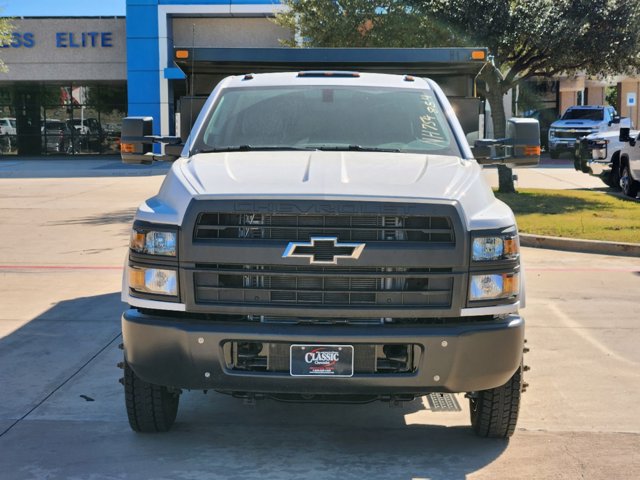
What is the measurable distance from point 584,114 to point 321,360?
33.6 metres

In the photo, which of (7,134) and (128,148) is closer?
(128,148)

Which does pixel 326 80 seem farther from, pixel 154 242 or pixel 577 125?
pixel 577 125

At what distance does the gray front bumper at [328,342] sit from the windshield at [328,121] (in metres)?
1.56

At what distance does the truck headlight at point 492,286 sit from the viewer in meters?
4.29

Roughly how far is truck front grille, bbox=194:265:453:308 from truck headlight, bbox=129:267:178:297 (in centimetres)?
11

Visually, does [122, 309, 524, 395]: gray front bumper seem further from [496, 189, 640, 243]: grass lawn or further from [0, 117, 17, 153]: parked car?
[0, 117, 17, 153]: parked car

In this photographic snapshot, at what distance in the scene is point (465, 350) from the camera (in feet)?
13.9

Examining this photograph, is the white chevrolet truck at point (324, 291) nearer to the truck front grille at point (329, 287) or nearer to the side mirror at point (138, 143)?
the truck front grille at point (329, 287)

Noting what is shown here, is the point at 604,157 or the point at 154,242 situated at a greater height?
the point at 154,242

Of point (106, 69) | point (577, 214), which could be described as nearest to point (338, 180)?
point (577, 214)

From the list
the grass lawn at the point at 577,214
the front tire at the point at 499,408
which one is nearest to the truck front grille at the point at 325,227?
the front tire at the point at 499,408

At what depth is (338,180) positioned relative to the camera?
178 inches

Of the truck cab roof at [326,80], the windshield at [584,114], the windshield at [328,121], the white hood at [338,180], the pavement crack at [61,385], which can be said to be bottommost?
the pavement crack at [61,385]

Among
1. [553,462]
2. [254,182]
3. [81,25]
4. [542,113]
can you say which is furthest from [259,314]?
[542,113]
